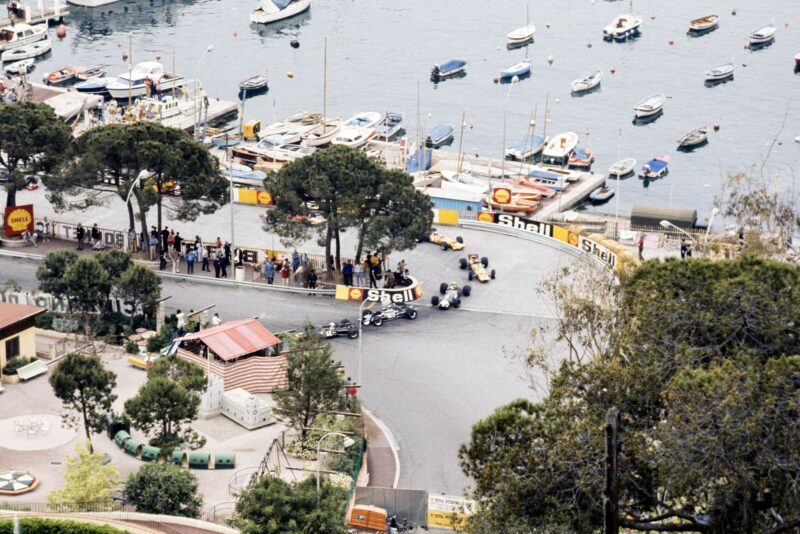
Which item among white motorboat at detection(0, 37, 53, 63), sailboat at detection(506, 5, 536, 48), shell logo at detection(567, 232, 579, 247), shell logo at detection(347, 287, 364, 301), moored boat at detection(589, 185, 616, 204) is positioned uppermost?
sailboat at detection(506, 5, 536, 48)

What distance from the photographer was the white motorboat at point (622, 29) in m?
147

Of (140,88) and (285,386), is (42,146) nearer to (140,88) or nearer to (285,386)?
(285,386)

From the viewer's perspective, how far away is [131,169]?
246ft

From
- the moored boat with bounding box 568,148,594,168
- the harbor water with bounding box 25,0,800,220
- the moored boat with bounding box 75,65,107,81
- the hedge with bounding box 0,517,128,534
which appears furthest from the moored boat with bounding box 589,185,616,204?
the hedge with bounding box 0,517,128,534

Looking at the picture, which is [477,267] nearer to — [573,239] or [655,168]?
[573,239]

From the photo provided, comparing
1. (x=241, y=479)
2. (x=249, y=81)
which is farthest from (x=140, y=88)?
(x=241, y=479)

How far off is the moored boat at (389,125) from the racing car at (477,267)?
34834 mm

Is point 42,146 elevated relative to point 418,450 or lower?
elevated

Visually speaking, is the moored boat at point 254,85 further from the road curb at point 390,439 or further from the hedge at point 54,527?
the hedge at point 54,527

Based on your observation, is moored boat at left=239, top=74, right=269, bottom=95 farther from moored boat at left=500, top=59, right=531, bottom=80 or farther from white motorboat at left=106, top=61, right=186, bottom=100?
moored boat at left=500, top=59, right=531, bottom=80

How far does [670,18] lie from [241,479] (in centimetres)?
11370

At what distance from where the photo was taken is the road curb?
55.4 meters

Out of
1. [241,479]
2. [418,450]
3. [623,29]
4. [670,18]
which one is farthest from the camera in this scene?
[670,18]

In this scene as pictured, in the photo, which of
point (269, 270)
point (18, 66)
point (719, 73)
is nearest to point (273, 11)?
point (18, 66)
